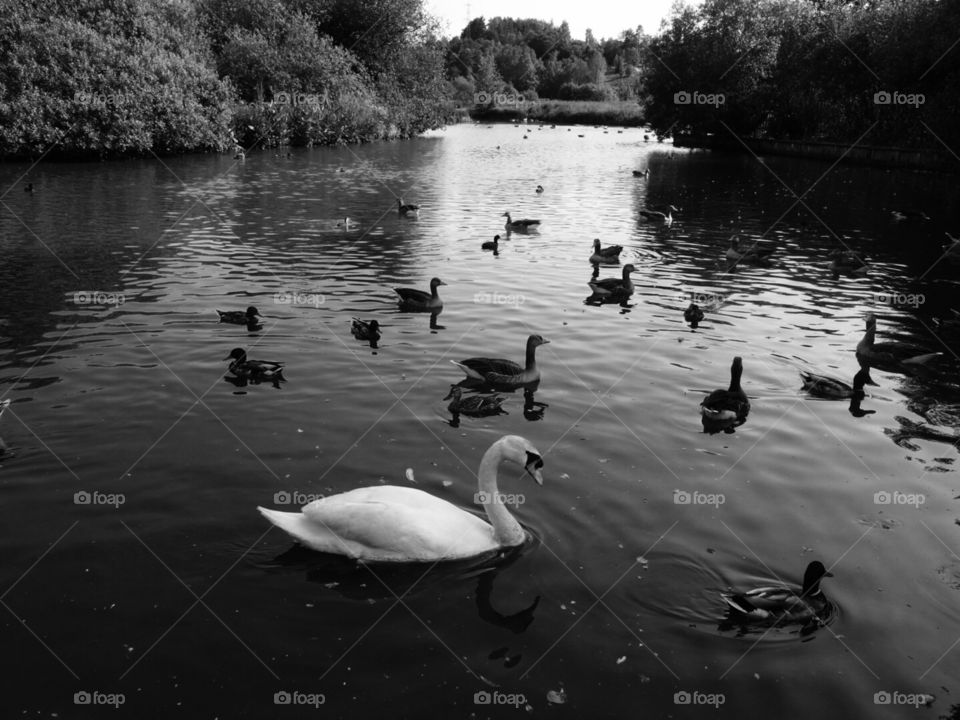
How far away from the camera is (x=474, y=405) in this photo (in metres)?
12.0

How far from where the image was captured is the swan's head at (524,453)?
830 centimetres

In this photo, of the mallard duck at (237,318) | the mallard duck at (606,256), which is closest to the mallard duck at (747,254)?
the mallard duck at (606,256)

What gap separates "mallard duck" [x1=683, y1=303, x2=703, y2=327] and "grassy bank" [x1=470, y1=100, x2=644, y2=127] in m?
108

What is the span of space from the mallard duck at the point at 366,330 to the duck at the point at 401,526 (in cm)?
720

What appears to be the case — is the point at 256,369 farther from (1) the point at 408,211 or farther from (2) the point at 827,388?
(1) the point at 408,211

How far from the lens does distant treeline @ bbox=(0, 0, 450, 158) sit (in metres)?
48.3

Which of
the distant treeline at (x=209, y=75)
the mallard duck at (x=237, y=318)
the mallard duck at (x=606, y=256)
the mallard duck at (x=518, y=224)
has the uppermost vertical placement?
the distant treeline at (x=209, y=75)

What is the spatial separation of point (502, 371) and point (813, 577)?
21.1 feet

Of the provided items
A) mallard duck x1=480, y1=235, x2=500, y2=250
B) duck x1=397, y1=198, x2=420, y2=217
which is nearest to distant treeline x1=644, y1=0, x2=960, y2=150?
duck x1=397, y1=198, x2=420, y2=217

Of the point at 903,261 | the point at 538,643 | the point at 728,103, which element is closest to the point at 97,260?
the point at 538,643

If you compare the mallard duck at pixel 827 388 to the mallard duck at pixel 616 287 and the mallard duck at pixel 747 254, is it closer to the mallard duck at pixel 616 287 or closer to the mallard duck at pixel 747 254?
the mallard duck at pixel 616 287

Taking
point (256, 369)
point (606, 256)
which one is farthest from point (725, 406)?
point (606, 256)

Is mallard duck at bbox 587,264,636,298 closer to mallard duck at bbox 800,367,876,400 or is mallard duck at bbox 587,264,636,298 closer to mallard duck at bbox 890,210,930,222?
mallard duck at bbox 800,367,876,400

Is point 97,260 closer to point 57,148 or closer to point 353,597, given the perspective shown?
point 353,597
